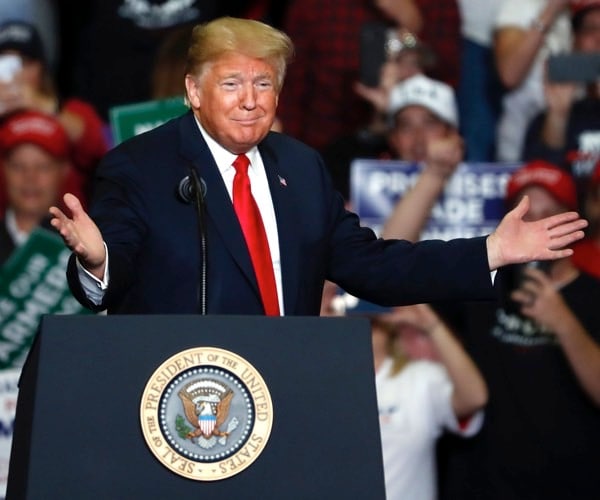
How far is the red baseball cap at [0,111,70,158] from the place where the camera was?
5.77 metres

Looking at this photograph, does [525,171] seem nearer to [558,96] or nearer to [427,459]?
[558,96]

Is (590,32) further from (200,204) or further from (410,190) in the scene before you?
(200,204)

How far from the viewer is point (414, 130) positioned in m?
5.85

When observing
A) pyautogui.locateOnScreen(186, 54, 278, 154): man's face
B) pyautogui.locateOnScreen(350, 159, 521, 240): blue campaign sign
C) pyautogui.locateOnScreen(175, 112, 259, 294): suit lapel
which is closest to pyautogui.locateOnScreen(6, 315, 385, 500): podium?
pyautogui.locateOnScreen(175, 112, 259, 294): suit lapel

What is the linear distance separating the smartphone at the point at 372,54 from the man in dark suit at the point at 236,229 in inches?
120

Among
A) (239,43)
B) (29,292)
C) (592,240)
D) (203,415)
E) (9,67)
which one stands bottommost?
(203,415)

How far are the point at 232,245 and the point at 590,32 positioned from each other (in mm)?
3653

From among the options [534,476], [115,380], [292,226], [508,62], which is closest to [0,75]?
[508,62]

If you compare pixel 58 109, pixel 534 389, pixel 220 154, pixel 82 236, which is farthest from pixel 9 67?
pixel 82 236

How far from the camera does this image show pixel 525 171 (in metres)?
5.44

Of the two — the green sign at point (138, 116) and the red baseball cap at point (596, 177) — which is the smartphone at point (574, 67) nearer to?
the red baseball cap at point (596, 177)

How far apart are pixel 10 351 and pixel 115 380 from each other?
8.28 ft

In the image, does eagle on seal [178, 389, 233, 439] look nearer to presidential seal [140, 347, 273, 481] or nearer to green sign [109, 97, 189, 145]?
presidential seal [140, 347, 273, 481]

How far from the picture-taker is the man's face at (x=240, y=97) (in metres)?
2.90
